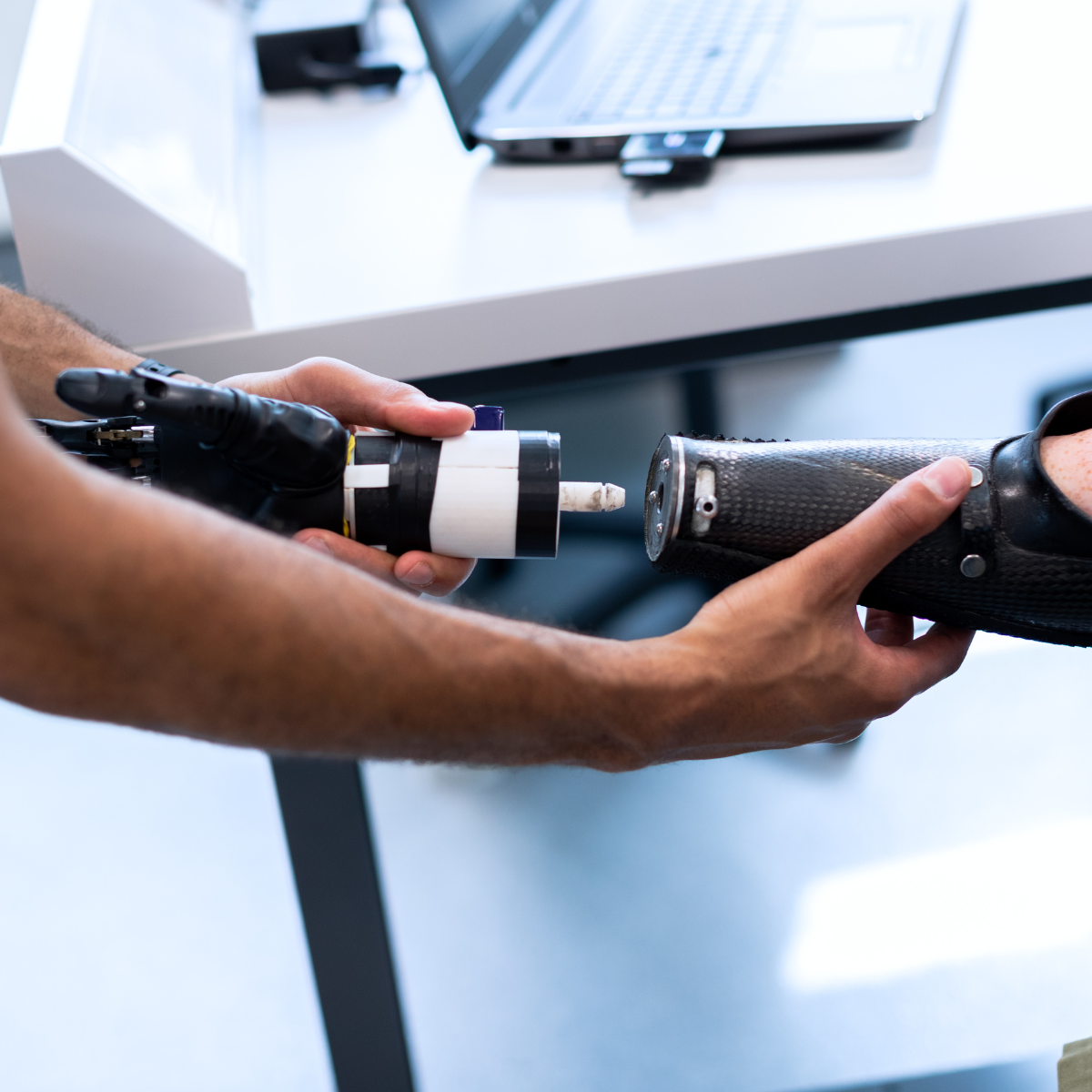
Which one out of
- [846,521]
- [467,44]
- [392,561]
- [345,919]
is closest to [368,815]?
[345,919]

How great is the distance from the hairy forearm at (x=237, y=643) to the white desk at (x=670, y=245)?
0.29 metres

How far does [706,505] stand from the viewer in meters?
0.46

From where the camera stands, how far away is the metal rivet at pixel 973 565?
18.3 inches

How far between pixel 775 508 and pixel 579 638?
0.11m

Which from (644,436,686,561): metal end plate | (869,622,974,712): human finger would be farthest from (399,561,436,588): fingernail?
(869,622,974,712): human finger

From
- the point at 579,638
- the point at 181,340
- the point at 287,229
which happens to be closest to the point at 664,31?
the point at 287,229

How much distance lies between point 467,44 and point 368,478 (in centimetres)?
51

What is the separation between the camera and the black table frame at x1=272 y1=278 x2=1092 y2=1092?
66 centimetres

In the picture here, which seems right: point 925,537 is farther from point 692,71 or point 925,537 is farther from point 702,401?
point 692,71

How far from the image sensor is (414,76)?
3.15 feet

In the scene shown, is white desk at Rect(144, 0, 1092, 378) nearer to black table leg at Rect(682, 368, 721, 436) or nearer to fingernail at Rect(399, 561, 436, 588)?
black table leg at Rect(682, 368, 721, 436)

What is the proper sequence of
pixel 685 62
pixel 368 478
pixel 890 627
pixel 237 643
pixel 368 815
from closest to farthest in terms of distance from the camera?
pixel 237 643
pixel 368 478
pixel 890 627
pixel 368 815
pixel 685 62

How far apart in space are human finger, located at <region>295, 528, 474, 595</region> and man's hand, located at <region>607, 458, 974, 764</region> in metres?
0.10

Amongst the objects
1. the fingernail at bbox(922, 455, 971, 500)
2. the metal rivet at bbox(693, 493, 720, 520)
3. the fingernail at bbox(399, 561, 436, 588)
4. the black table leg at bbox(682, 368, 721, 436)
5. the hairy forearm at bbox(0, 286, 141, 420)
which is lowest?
the black table leg at bbox(682, 368, 721, 436)
